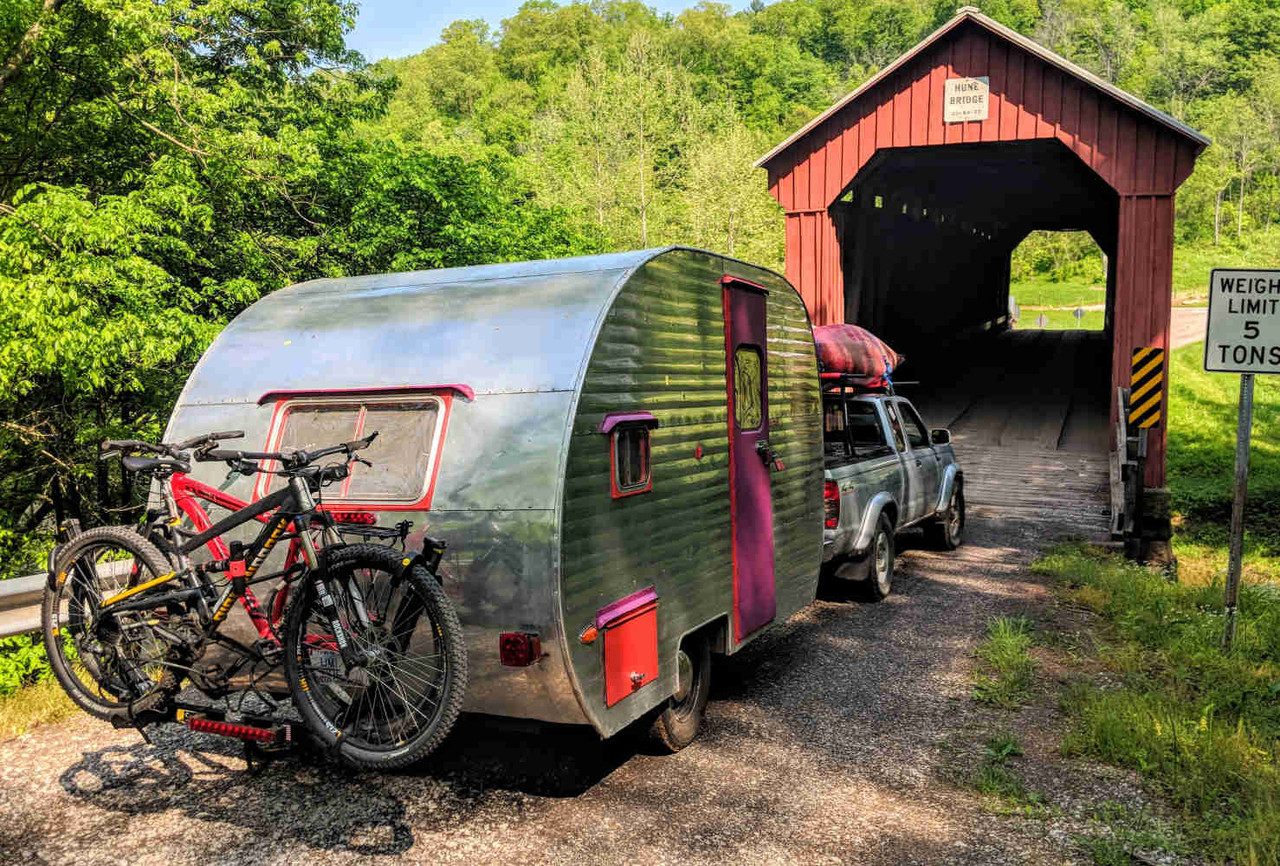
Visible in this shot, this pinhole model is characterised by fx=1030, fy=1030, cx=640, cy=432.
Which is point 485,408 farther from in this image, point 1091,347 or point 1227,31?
point 1227,31

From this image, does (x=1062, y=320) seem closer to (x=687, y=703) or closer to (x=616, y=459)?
(x=687, y=703)

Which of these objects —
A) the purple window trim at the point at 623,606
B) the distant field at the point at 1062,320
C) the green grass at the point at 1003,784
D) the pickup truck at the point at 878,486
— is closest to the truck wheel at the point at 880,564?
the pickup truck at the point at 878,486

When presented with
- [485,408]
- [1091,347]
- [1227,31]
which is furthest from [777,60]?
[485,408]

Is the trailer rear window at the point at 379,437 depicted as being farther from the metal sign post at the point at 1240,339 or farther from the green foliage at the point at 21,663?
the metal sign post at the point at 1240,339

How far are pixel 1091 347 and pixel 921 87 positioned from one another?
2439 cm

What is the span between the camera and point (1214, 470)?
2119 cm

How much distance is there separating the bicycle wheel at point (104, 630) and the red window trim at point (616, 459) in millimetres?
2277

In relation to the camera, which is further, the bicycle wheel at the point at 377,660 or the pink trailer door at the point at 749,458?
the pink trailer door at the point at 749,458

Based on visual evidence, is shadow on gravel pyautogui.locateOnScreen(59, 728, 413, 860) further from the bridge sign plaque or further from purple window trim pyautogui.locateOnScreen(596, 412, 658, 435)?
the bridge sign plaque

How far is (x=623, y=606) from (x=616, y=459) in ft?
2.50

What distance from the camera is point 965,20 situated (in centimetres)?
1667

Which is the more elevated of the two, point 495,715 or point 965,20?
point 965,20

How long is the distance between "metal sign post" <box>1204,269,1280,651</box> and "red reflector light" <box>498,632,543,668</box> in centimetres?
608

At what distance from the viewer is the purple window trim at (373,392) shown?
5.18 meters
